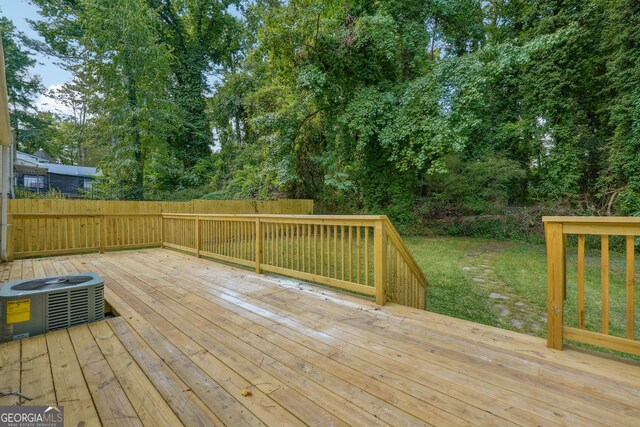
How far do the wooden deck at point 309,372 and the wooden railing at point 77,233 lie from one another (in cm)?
451

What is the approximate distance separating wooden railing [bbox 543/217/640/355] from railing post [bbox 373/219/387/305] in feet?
4.38

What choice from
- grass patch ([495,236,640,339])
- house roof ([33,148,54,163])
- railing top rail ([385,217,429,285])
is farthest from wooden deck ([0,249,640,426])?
house roof ([33,148,54,163])

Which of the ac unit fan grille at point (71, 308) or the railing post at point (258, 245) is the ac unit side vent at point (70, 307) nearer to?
the ac unit fan grille at point (71, 308)

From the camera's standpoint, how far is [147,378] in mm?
1675

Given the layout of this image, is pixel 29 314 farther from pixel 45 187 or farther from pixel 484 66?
pixel 45 187

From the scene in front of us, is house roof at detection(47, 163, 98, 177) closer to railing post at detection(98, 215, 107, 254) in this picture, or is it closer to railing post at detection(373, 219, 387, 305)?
railing post at detection(98, 215, 107, 254)

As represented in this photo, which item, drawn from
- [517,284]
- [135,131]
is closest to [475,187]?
[517,284]

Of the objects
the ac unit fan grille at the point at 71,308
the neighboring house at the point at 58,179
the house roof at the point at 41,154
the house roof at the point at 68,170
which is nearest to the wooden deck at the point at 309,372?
the ac unit fan grille at the point at 71,308

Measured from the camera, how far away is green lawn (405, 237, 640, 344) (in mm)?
3754

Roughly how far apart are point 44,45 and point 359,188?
1729cm

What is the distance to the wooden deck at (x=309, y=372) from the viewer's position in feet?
4.49

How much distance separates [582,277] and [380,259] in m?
1.52

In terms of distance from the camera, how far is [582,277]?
1844 millimetres

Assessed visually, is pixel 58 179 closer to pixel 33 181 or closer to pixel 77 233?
pixel 33 181
